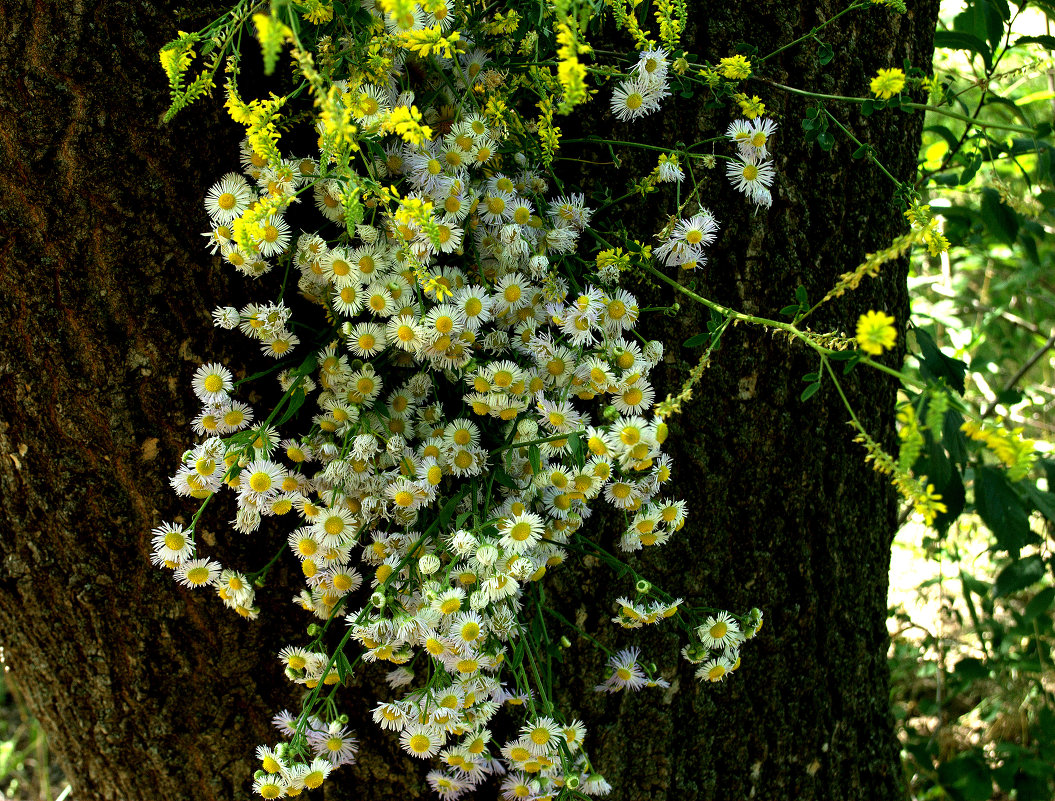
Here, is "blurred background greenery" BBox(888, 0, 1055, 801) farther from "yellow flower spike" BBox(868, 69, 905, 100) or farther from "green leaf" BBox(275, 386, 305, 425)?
"green leaf" BBox(275, 386, 305, 425)

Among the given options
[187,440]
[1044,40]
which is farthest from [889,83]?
[187,440]

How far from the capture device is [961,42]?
135 cm

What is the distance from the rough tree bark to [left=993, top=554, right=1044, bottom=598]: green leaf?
44 cm

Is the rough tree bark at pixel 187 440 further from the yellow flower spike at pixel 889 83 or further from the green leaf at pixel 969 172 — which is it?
the yellow flower spike at pixel 889 83

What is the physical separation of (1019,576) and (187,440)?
1.67m

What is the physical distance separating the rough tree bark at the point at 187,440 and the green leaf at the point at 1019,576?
0.44 m

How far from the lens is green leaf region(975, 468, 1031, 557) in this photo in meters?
1.40

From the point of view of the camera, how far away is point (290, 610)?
1.10 meters

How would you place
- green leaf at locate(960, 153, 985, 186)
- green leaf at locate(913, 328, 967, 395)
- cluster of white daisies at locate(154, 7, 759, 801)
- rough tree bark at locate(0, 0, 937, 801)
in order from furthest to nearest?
green leaf at locate(913, 328, 967, 395)
green leaf at locate(960, 153, 985, 186)
rough tree bark at locate(0, 0, 937, 801)
cluster of white daisies at locate(154, 7, 759, 801)

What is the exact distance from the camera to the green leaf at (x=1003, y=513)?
4.58 ft

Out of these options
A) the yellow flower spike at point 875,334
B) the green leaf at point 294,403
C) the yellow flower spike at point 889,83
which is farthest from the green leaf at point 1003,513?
the green leaf at point 294,403

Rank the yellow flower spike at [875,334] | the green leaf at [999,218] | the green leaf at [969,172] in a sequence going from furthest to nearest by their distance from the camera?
the green leaf at [999,218]
the green leaf at [969,172]
the yellow flower spike at [875,334]

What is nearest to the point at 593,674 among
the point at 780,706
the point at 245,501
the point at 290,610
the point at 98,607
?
the point at 780,706

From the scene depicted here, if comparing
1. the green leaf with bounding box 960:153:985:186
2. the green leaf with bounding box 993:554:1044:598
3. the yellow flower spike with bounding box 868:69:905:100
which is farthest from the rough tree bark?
the green leaf with bounding box 993:554:1044:598
